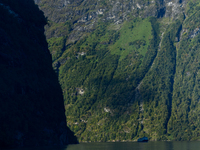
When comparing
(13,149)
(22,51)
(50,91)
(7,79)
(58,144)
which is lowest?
(58,144)

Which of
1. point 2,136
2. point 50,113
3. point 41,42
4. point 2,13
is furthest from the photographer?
point 41,42

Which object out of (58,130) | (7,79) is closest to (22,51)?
(7,79)

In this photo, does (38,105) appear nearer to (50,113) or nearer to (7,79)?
(50,113)

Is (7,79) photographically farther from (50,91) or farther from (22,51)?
(50,91)

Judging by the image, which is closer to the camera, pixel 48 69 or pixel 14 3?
pixel 14 3

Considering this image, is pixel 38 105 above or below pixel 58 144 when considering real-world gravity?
above

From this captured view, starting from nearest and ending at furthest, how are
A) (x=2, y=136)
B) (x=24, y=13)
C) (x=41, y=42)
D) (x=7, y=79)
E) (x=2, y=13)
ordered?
(x=2, y=136) → (x=7, y=79) → (x=2, y=13) → (x=24, y=13) → (x=41, y=42)
